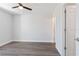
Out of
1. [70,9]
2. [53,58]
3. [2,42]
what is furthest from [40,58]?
[2,42]

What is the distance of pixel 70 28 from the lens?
4.20 meters

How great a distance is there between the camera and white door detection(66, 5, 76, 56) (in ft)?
13.5

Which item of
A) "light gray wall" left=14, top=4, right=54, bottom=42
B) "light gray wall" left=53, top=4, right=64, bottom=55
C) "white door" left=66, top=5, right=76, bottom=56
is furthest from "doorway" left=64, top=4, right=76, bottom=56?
"light gray wall" left=14, top=4, right=54, bottom=42

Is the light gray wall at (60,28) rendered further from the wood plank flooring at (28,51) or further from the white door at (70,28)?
the wood plank flooring at (28,51)

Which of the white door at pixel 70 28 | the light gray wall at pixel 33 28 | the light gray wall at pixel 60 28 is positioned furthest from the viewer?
the light gray wall at pixel 33 28

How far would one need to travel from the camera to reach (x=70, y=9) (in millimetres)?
4133

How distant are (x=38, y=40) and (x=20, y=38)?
1.35 meters

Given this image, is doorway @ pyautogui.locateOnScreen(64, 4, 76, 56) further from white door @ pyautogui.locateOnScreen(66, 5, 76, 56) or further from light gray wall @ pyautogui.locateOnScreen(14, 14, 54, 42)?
light gray wall @ pyautogui.locateOnScreen(14, 14, 54, 42)

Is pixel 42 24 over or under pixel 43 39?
over

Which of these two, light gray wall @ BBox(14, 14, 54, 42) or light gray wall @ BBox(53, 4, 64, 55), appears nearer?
light gray wall @ BBox(53, 4, 64, 55)

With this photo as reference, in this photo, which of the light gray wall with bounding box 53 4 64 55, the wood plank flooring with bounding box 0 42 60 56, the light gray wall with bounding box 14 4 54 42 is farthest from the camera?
the light gray wall with bounding box 14 4 54 42

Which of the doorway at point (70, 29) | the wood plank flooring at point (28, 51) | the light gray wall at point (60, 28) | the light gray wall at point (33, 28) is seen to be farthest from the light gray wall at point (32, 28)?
the doorway at point (70, 29)

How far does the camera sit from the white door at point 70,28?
412cm

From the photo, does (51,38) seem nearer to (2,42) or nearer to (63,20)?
(2,42)
